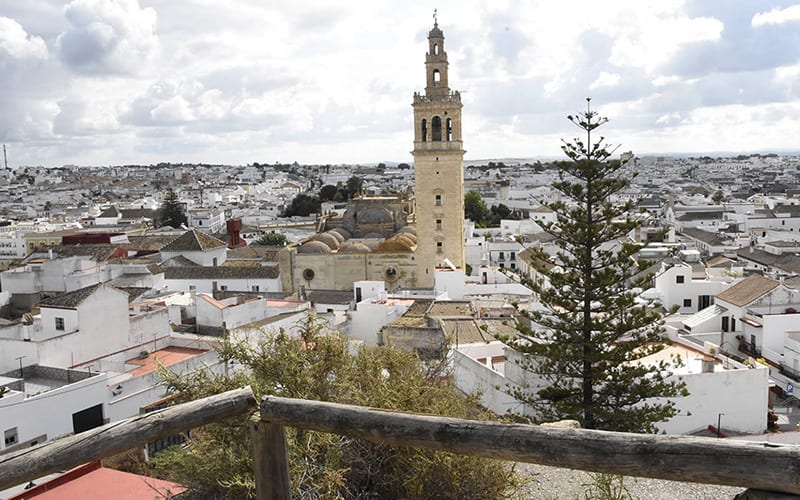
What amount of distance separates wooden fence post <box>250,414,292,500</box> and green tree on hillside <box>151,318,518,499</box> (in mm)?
177

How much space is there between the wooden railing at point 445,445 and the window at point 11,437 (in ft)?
35.1

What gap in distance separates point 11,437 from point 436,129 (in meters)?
20.8

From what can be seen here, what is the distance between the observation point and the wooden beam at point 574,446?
213 centimetres

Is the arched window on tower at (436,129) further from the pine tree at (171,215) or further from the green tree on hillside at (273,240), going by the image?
the pine tree at (171,215)

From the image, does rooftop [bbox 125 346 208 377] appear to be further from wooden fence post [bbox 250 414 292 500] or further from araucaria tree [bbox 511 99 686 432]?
wooden fence post [bbox 250 414 292 500]

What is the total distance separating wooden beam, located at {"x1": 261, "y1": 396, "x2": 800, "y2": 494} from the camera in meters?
2.13

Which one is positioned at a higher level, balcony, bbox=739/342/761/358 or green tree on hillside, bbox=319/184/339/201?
green tree on hillside, bbox=319/184/339/201

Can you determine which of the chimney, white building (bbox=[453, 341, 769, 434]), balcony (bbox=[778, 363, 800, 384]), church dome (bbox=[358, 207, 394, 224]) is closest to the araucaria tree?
white building (bbox=[453, 341, 769, 434])

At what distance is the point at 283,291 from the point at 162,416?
85.4 ft

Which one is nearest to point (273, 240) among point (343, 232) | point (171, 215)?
point (343, 232)

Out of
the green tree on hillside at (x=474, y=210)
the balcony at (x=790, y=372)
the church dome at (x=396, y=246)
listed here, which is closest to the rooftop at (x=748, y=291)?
the balcony at (x=790, y=372)

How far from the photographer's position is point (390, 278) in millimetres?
28594

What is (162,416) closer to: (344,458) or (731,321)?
(344,458)

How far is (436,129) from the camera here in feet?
95.5
